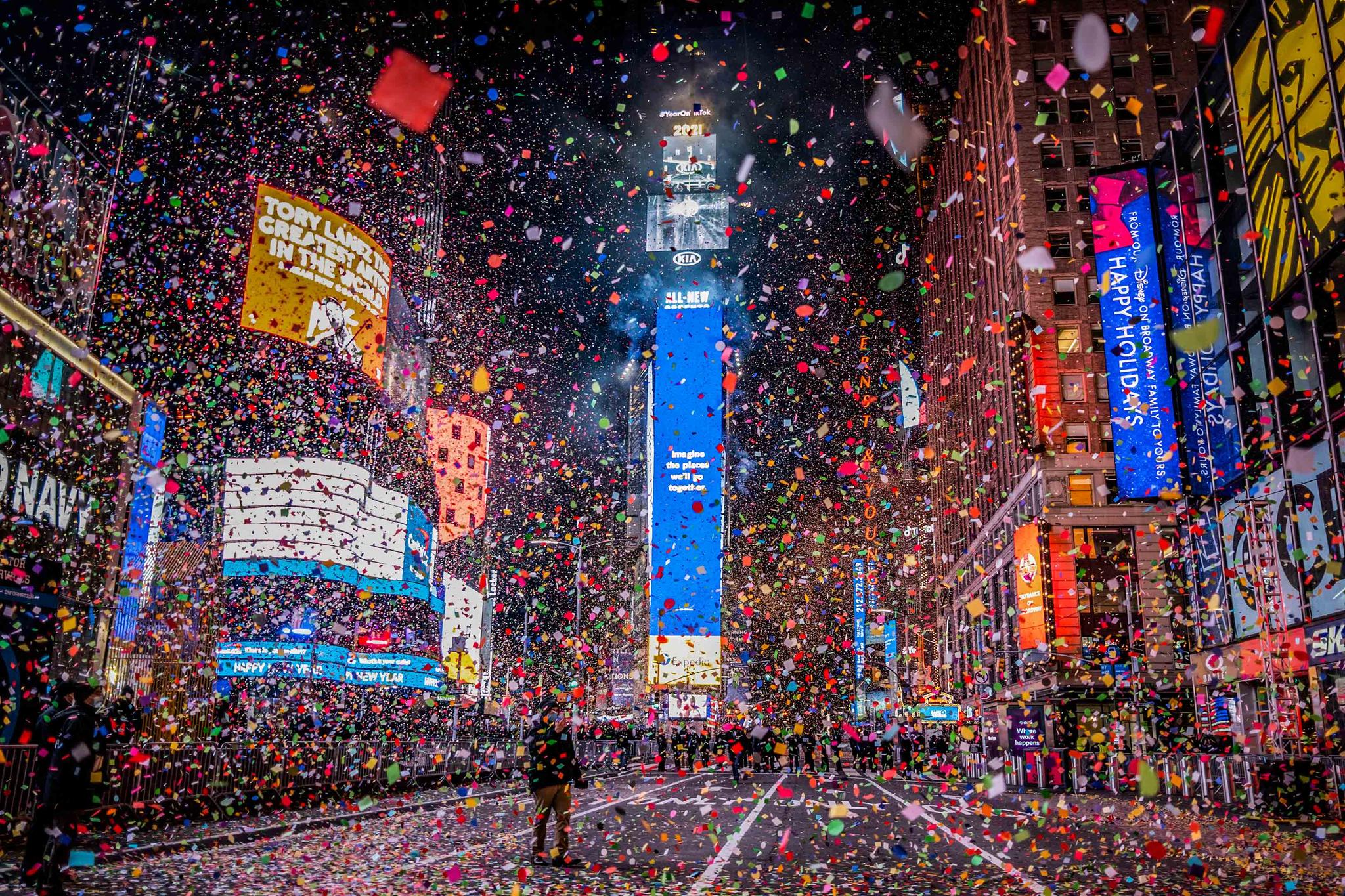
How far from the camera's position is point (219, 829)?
13.5 meters

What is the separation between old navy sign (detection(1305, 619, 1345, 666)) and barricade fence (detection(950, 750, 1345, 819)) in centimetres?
300

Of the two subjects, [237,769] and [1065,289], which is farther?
[1065,289]

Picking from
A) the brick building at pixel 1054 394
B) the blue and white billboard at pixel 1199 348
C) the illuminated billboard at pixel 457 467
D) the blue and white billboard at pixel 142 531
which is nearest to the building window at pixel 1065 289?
the brick building at pixel 1054 394

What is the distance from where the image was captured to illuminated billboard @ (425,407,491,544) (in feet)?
180

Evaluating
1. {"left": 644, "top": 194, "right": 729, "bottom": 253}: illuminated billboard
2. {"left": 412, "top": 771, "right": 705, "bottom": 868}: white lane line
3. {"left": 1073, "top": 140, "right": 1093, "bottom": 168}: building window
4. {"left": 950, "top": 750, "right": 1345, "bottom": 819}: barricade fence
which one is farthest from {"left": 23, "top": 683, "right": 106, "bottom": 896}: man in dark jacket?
{"left": 644, "top": 194, "right": 729, "bottom": 253}: illuminated billboard

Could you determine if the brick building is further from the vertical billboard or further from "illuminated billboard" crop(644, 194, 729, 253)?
"illuminated billboard" crop(644, 194, 729, 253)

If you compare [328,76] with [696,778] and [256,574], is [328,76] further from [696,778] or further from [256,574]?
[696,778]

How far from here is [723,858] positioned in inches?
446

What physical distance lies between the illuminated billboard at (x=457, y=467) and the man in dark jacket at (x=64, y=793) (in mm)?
45029

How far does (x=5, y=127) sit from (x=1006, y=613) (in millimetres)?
49419

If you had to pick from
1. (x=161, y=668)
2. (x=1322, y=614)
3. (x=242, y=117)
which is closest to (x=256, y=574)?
(x=161, y=668)

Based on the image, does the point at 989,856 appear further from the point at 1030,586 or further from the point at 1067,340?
the point at 1067,340

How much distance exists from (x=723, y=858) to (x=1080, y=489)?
1593 inches

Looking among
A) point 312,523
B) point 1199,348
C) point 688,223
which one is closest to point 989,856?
point 1199,348
